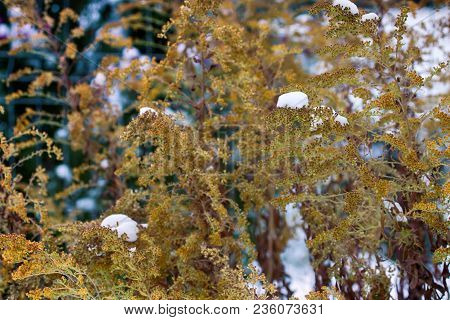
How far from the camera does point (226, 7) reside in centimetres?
337

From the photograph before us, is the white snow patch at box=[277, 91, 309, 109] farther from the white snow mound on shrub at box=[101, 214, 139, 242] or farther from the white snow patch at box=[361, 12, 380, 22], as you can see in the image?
the white snow mound on shrub at box=[101, 214, 139, 242]

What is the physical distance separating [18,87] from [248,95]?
2.80 metres

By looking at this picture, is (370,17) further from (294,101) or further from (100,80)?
(100,80)

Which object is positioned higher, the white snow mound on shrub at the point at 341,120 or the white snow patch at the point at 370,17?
the white snow patch at the point at 370,17

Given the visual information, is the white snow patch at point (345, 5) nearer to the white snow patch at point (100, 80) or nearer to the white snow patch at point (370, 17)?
the white snow patch at point (370, 17)

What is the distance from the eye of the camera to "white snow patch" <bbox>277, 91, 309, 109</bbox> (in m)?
1.90

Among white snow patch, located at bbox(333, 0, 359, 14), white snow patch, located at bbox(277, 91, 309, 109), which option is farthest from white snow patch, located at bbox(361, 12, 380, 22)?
white snow patch, located at bbox(277, 91, 309, 109)

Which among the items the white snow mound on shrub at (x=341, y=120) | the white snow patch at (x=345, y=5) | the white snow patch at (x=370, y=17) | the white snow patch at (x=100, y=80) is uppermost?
the white snow patch at (x=100, y=80)

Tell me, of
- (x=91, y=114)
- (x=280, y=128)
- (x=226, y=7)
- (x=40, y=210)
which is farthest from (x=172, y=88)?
(x=226, y=7)

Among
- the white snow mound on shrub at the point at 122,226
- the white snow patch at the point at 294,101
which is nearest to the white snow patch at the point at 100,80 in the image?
the white snow mound on shrub at the point at 122,226

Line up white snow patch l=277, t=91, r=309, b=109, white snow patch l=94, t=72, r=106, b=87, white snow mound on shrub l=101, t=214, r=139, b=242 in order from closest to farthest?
white snow patch l=277, t=91, r=309, b=109, white snow mound on shrub l=101, t=214, r=139, b=242, white snow patch l=94, t=72, r=106, b=87

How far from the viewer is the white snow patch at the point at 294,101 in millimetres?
1899

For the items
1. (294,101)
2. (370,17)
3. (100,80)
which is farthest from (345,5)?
(100,80)
